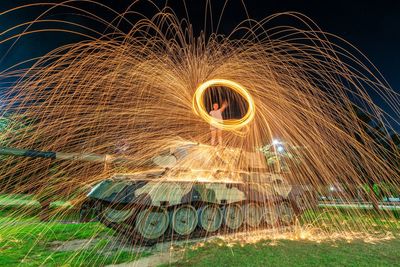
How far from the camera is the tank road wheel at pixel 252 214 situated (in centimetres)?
891

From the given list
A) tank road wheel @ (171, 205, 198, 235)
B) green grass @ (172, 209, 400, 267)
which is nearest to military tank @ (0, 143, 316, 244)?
tank road wheel @ (171, 205, 198, 235)

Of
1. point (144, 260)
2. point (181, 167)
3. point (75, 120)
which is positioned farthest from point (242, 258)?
point (75, 120)

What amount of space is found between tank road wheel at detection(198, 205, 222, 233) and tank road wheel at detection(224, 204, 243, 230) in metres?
0.27

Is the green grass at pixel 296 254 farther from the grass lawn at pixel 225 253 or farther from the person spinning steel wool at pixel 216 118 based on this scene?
the person spinning steel wool at pixel 216 118

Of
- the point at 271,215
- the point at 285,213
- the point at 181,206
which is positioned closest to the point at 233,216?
the point at 271,215

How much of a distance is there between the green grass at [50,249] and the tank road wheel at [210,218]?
2.34 meters

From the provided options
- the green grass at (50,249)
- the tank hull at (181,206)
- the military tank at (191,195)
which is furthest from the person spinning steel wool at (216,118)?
the green grass at (50,249)

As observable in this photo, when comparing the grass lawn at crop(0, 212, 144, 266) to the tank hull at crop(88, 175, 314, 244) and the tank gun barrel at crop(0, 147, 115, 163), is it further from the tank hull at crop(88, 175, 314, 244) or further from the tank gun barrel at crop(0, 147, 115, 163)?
the tank gun barrel at crop(0, 147, 115, 163)

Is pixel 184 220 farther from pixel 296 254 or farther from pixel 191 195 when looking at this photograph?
pixel 296 254

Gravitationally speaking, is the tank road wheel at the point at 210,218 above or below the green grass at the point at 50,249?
above

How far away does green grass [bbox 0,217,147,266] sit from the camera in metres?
5.31

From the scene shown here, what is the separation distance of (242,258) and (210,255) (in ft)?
1.98

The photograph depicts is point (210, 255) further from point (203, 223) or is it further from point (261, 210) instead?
point (261, 210)

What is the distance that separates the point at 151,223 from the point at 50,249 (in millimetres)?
2084
